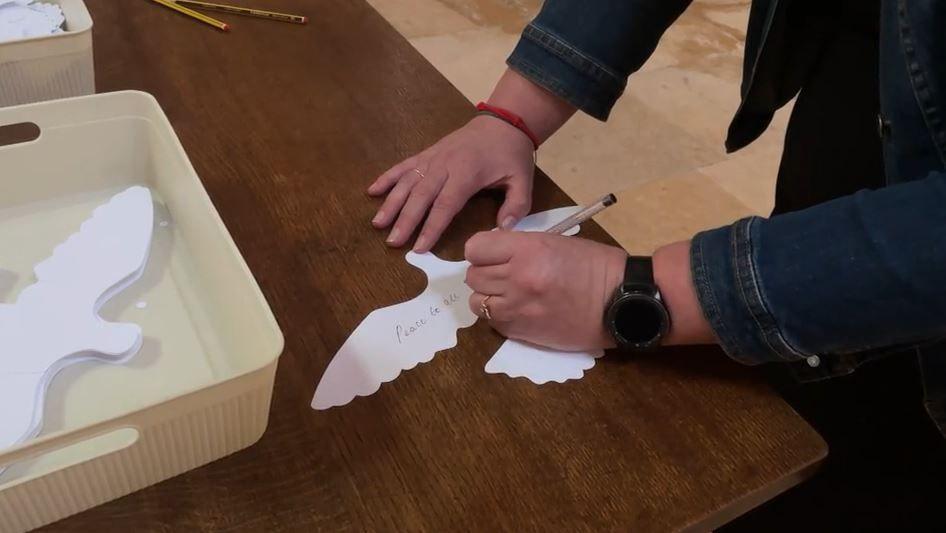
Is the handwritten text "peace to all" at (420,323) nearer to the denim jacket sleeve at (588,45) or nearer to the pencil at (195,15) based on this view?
the denim jacket sleeve at (588,45)

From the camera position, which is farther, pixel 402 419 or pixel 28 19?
pixel 28 19

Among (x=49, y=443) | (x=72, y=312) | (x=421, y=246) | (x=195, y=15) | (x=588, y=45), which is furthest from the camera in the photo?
(x=195, y=15)

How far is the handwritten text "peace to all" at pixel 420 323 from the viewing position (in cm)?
56

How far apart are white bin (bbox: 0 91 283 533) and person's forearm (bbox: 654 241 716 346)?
0.28m

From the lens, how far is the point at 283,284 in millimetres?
582

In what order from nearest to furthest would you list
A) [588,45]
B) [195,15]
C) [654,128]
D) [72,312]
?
1. [72,312]
2. [588,45]
3. [195,15]
4. [654,128]

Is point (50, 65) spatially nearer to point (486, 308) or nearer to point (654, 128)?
point (486, 308)

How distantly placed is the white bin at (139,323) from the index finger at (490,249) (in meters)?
0.18

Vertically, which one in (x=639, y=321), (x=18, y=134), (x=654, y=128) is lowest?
(x=654, y=128)

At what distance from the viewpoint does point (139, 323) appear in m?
0.51

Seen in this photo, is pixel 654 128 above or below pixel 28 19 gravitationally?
below

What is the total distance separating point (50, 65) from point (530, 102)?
402mm

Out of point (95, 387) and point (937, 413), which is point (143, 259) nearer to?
point (95, 387)

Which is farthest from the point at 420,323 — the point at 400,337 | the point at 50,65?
the point at 50,65
